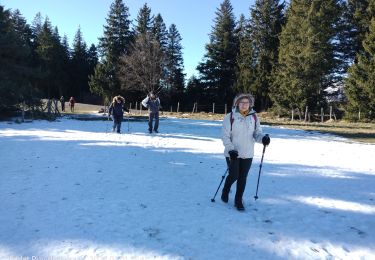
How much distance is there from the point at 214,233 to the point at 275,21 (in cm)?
4651

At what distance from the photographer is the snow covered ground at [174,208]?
15.8 ft

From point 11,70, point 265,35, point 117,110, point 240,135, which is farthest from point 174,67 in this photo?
point 240,135

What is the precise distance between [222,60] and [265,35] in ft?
30.0

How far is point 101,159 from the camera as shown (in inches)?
420

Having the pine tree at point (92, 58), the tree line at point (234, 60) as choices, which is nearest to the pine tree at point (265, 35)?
the tree line at point (234, 60)

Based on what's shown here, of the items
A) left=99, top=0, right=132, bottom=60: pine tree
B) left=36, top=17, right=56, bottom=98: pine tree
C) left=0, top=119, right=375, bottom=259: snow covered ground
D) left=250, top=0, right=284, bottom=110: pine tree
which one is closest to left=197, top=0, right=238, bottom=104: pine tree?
left=250, top=0, right=284, bottom=110: pine tree

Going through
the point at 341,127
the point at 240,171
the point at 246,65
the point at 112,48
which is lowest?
the point at 341,127

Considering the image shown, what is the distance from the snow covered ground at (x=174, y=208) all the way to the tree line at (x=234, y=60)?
18.0 m

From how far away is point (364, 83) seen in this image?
114 feet

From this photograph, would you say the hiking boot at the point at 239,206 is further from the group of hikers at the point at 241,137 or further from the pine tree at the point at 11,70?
the pine tree at the point at 11,70

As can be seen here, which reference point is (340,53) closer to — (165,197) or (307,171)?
(307,171)

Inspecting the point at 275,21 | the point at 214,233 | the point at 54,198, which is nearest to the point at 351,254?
the point at 214,233

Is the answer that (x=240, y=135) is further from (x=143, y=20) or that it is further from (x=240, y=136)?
(x=143, y=20)

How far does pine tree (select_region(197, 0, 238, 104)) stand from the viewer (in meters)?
55.6
